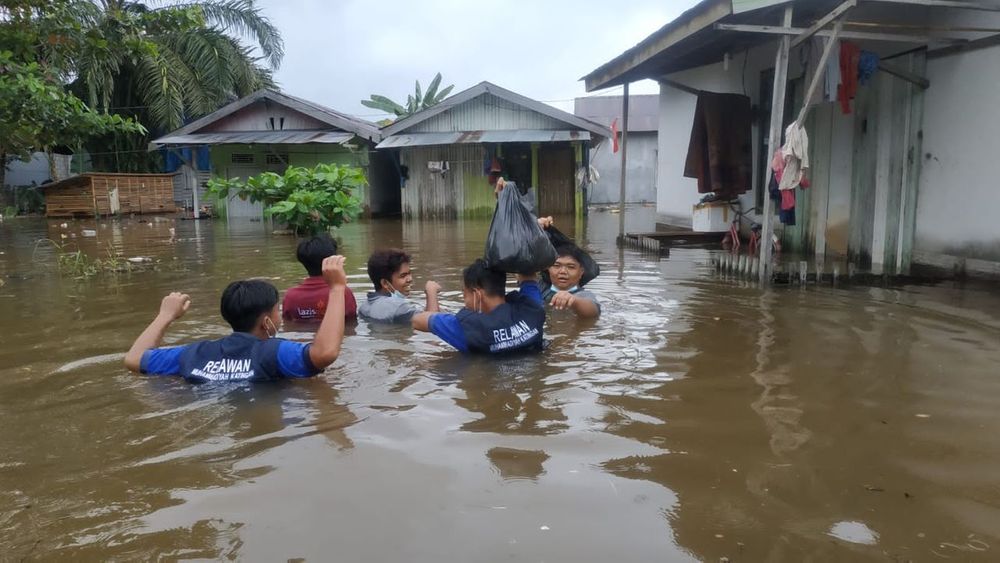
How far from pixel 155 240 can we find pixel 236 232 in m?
2.36

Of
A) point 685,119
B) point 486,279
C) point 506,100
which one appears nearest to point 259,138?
point 506,100

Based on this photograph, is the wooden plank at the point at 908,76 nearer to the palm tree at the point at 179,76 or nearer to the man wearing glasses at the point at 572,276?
the man wearing glasses at the point at 572,276

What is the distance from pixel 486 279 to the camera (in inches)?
172

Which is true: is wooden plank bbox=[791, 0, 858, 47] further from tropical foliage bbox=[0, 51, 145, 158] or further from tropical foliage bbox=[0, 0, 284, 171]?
tropical foliage bbox=[0, 0, 284, 171]

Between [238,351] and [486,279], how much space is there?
4.80 feet

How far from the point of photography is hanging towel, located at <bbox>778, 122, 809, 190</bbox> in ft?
23.4

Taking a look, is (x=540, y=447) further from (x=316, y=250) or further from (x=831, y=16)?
(x=831, y=16)

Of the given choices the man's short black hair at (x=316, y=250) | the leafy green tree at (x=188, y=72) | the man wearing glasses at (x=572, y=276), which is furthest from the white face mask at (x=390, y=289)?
the leafy green tree at (x=188, y=72)

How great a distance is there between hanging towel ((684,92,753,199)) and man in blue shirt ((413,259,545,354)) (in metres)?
7.01

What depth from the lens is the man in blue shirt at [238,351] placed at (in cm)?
367

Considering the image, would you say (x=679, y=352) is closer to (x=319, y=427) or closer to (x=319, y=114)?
(x=319, y=427)

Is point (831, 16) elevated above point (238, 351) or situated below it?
above

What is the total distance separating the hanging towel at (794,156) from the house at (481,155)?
1338cm

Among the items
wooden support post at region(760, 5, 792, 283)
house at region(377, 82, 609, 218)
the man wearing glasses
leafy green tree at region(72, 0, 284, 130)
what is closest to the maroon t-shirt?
the man wearing glasses
